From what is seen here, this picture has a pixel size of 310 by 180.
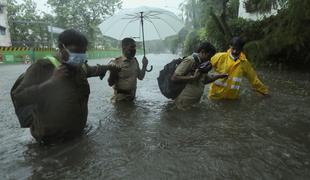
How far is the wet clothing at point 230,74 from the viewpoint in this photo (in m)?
6.21

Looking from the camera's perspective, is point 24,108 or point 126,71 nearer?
point 24,108

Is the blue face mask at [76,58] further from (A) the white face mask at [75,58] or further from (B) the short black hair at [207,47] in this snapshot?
(B) the short black hair at [207,47]

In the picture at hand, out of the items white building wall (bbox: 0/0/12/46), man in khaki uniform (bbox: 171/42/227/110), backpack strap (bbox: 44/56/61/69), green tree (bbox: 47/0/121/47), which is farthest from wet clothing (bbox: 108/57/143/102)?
green tree (bbox: 47/0/121/47)

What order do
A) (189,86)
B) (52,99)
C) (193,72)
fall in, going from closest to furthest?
(52,99) → (193,72) → (189,86)

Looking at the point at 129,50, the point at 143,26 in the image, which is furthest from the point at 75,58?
the point at 143,26

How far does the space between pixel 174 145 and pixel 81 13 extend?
52.0 metres

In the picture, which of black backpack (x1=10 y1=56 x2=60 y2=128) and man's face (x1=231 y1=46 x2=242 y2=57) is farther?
man's face (x1=231 y1=46 x2=242 y2=57)

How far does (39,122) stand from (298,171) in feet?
8.95

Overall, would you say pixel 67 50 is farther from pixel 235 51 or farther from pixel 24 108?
pixel 235 51

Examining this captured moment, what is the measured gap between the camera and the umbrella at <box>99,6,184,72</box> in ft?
24.8

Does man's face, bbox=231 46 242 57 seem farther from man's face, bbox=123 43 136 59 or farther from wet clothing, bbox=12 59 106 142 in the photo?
wet clothing, bbox=12 59 106 142

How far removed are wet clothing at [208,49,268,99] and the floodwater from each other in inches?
8.0

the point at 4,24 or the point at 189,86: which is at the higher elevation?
the point at 4,24

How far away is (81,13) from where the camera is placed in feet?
176
